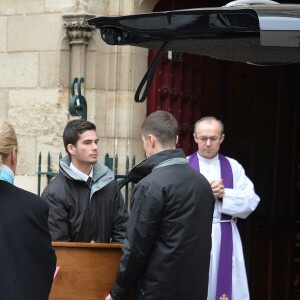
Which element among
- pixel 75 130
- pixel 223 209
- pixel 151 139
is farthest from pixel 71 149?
pixel 223 209

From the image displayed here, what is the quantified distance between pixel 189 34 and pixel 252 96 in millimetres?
6264

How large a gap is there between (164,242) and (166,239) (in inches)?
0.9

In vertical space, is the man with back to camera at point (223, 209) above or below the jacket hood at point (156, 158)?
below

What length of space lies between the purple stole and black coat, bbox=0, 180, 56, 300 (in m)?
3.36

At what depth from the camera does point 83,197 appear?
7.66 meters

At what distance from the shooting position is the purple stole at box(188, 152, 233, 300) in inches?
340

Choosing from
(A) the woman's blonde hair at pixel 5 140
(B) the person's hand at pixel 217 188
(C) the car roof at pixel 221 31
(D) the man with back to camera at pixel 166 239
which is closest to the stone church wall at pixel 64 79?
(B) the person's hand at pixel 217 188

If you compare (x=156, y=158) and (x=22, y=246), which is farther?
(x=156, y=158)

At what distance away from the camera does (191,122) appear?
1042 centimetres

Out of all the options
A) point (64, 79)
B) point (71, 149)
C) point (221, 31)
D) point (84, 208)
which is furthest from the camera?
point (64, 79)

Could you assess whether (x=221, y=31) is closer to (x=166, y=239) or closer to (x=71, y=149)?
(x=166, y=239)

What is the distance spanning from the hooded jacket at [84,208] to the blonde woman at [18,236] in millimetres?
2046

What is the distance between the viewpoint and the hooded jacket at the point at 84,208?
7.54 metres

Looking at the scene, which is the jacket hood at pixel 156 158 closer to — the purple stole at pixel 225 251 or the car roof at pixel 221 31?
the car roof at pixel 221 31
